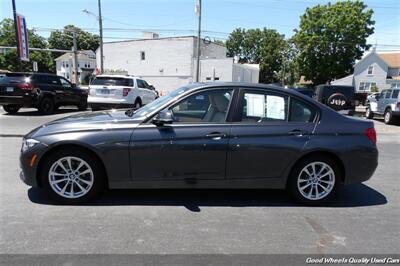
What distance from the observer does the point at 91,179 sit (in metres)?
4.42

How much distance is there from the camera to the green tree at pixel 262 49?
82450 mm

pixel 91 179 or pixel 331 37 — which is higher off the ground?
pixel 331 37

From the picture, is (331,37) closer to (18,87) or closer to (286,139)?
(18,87)

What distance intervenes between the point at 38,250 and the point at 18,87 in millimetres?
12733

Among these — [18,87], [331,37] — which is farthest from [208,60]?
[18,87]

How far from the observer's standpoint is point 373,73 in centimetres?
5638

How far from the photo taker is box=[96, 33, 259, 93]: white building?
140ft

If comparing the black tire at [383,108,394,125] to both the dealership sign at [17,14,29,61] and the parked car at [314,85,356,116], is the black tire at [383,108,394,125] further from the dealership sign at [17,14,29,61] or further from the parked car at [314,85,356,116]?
the dealership sign at [17,14,29,61]

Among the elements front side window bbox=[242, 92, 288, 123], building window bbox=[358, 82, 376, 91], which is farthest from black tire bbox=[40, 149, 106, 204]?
building window bbox=[358, 82, 376, 91]

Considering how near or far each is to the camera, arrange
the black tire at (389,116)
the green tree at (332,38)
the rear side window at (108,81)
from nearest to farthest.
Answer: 1. the rear side window at (108,81)
2. the black tire at (389,116)
3. the green tree at (332,38)

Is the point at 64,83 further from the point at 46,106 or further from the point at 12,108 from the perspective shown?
the point at 12,108

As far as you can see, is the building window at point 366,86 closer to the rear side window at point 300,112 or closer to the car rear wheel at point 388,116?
the car rear wheel at point 388,116

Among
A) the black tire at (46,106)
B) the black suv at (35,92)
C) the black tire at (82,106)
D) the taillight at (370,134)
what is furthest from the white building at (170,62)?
the taillight at (370,134)

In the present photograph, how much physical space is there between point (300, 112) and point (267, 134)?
0.61 metres
